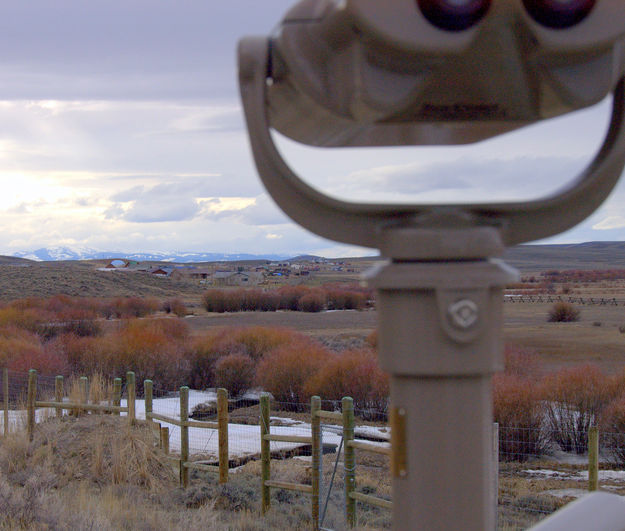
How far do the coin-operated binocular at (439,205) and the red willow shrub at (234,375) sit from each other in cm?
1713

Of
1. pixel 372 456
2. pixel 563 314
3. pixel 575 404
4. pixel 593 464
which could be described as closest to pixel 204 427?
pixel 372 456

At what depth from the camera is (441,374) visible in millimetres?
1215

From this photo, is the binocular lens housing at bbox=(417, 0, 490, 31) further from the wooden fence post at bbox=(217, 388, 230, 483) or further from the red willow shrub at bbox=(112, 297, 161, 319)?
the red willow shrub at bbox=(112, 297, 161, 319)

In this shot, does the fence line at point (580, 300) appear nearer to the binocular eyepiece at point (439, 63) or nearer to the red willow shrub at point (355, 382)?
the red willow shrub at point (355, 382)

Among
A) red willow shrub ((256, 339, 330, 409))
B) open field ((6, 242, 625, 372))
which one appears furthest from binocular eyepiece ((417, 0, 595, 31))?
red willow shrub ((256, 339, 330, 409))

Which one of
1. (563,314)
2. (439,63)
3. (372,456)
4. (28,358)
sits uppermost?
(439,63)

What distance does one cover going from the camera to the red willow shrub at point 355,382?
15086mm

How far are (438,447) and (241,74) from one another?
0.68 meters

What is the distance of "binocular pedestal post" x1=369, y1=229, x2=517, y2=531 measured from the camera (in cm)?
120

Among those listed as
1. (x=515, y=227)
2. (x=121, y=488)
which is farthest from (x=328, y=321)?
(x=515, y=227)

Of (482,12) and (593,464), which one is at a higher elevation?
(482,12)

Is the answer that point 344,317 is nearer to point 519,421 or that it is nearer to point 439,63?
point 519,421

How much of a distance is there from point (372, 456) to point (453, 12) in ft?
36.9

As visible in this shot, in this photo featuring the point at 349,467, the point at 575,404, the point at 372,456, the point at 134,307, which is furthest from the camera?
the point at 134,307
